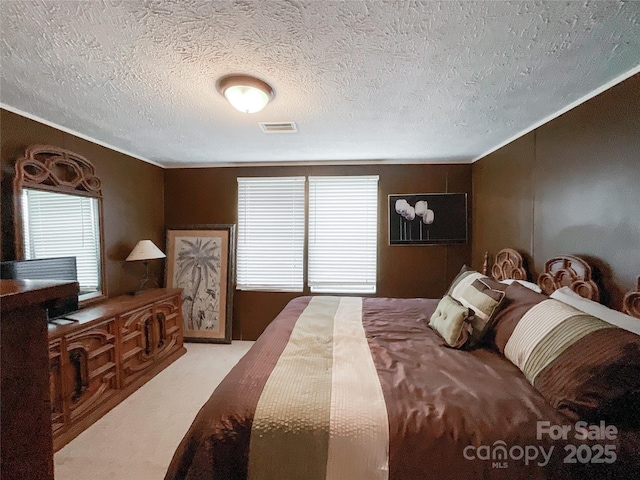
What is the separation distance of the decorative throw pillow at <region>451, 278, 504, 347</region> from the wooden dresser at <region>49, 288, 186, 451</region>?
8.45 ft

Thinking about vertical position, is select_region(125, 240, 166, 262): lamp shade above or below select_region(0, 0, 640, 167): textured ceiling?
below

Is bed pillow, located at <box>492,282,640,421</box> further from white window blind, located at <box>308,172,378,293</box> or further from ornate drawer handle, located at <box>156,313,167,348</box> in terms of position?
ornate drawer handle, located at <box>156,313,167,348</box>

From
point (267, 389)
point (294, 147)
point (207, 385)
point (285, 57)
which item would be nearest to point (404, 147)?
point (294, 147)

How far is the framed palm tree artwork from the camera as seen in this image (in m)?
3.58

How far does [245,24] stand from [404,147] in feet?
7.00

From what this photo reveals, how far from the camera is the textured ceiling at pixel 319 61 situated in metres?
1.12

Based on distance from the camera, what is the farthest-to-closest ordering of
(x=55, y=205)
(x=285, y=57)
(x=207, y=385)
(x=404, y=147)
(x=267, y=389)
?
(x=404, y=147), (x=207, y=385), (x=55, y=205), (x=285, y=57), (x=267, y=389)

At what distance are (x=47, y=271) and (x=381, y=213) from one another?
321cm

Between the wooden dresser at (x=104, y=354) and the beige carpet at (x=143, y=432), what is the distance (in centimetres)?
10

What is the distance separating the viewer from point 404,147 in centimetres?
294

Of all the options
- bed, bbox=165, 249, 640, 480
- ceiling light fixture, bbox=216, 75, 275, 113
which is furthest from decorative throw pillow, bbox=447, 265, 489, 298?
ceiling light fixture, bbox=216, 75, 275, 113

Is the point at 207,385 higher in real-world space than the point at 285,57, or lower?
lower

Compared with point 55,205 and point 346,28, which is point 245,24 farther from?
point 55,205

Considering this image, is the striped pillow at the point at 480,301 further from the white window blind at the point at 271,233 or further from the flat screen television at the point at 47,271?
the flat screen television at the point at 47,271
